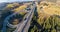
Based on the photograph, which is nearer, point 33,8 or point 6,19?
point 6,19

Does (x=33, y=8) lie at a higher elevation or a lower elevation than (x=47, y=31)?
higher

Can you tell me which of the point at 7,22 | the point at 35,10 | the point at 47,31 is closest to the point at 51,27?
the point at 47,31

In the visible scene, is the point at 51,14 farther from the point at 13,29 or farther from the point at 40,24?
the point at 13,29

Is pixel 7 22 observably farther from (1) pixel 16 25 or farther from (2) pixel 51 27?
(2) pixel 51 27

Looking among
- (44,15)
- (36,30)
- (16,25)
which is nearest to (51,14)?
(44,15)

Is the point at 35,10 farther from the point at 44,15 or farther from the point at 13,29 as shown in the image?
the point at 13,29

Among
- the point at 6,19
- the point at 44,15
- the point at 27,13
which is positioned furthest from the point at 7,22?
the point at 44,15

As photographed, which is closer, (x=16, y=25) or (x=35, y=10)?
(x=16, y=25)
